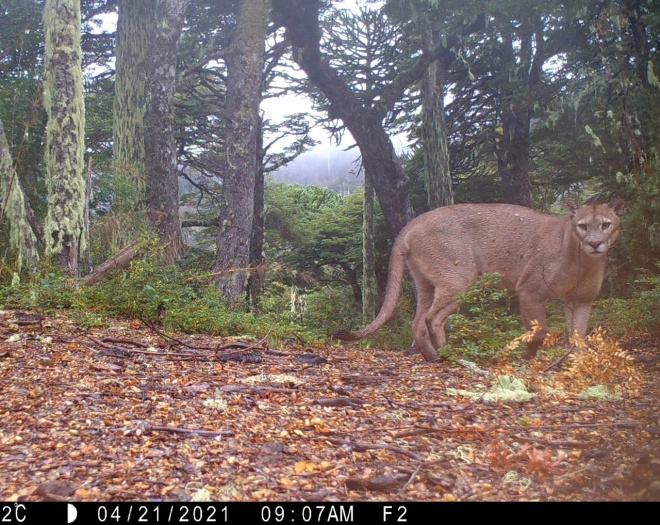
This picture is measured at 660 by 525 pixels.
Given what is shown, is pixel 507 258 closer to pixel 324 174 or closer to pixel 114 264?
pixel 114 264

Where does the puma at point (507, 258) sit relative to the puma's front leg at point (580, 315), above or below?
above

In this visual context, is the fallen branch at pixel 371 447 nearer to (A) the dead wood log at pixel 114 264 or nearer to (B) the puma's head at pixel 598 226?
(B) the puma's head at pixel 598 226

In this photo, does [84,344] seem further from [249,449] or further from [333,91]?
[333,91]

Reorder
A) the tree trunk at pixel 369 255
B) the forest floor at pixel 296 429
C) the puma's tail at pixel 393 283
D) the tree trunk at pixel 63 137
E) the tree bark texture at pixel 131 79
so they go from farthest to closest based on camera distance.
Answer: the tree trunk at pixel 369 255, the tree bark texture at pixel 131 79, the tree trunk at pixel 63 137, the puma's tail at pixel 393 283, the forest floor at pixel 296 429

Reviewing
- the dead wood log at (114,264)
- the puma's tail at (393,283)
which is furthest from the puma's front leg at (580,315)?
the dead wood log at (114,264)

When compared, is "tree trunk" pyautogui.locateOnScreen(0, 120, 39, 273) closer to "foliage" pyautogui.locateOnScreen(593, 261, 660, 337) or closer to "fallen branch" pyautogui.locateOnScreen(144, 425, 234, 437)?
"fallen branch" pyautogui.locateOnScreen(144, 425, 234, 437)

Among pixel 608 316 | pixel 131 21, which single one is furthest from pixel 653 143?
Result: pixel 131 21

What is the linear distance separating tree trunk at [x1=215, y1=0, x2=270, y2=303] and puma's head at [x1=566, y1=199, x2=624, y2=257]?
5.96 metres

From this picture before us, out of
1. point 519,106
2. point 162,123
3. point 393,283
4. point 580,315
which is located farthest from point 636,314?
point 162,123

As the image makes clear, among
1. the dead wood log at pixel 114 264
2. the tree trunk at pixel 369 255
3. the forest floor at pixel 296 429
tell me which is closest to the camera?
the forest floor at pixel 296 429

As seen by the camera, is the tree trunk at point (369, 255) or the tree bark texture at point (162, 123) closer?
the tree bark texture at point (162, 123)

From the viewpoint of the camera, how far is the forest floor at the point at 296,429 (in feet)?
7.98

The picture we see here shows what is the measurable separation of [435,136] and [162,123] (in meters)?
5.36

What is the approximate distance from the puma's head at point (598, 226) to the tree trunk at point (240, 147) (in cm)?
596
